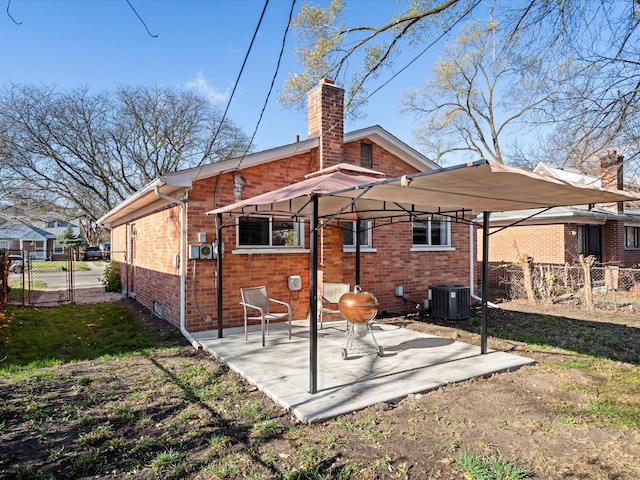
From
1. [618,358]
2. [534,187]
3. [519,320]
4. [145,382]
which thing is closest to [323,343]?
[145,382]

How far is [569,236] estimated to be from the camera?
589 inches

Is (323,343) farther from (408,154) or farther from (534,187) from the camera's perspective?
(408,154)

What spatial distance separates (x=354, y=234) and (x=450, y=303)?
9.08ft

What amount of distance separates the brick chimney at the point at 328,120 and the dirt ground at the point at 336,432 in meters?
4.96

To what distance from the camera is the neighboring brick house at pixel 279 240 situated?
23.4 ft

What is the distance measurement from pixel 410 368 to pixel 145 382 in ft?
11.3

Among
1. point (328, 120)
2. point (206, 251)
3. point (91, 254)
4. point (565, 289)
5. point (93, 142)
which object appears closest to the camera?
point (206, 251)

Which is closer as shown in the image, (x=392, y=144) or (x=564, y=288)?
(x=392, y=144)

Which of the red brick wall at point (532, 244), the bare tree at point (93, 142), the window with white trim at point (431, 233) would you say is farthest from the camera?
the bare tree at point (93, 142)

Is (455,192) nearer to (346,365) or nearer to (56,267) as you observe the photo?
(346,365)

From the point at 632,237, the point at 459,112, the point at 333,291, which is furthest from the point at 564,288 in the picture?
the point at 459,112

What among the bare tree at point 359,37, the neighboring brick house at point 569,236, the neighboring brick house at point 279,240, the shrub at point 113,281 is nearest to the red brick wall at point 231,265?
the neighboring brick house at point 279,240

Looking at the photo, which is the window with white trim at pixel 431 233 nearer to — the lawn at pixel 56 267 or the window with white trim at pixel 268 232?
the window with white trim at pixel 268 232

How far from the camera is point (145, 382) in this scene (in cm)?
498
